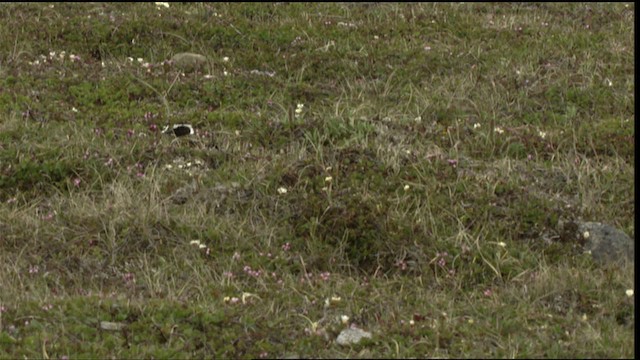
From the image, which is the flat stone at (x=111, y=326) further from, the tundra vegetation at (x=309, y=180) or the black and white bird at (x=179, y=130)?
the black and white bird at (x=179, y=130)

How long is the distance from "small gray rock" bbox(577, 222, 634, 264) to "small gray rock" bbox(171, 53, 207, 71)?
16.3ft

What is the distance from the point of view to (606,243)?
763 cm

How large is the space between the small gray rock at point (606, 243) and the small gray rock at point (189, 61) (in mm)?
4967

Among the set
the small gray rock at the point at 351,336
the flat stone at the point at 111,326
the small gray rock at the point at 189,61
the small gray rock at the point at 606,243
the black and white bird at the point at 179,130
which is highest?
the small gray rock at the point at 351,336

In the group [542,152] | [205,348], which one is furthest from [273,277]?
[542,152]

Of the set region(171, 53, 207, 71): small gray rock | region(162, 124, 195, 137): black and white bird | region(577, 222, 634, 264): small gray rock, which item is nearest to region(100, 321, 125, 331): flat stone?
region(577, 222, 634, 264): small gray rock

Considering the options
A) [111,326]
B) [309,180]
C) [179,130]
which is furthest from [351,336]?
[179,130]

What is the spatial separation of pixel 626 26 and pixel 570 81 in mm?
2426

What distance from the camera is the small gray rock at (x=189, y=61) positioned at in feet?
37.1

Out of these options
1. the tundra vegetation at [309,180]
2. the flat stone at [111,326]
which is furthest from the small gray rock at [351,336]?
the flat stone at [111,326]

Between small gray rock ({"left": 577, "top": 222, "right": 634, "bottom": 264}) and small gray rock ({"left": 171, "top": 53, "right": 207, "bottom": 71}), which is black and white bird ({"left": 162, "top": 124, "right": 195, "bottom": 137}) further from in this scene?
small gray rock ({"left": 577, "top": 222, "right": 634, "bottom": 264})

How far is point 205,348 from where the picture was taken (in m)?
6.08

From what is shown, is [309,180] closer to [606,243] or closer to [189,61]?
[606,243]

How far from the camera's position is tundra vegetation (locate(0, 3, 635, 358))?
630cm
